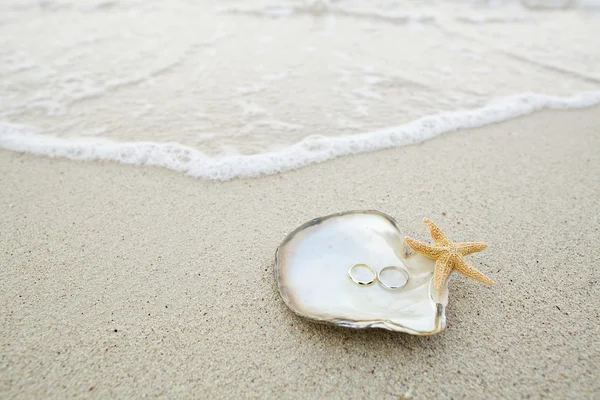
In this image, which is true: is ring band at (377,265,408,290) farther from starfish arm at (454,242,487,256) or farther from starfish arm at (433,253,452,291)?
starfish arm at (454,242,487,256)

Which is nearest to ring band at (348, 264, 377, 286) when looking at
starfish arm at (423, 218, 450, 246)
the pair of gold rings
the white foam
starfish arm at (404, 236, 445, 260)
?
the pair of gold rings

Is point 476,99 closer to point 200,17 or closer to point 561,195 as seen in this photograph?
point 561,195

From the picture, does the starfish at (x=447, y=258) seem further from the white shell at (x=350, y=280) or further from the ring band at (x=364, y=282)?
the ring band at (x=364, y=282)

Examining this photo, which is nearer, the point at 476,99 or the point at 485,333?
the point at 485,333

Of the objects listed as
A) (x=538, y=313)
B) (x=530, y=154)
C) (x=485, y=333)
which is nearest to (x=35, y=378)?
(x=485, y=333)

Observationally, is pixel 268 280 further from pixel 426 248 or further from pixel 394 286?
pixel 426 248

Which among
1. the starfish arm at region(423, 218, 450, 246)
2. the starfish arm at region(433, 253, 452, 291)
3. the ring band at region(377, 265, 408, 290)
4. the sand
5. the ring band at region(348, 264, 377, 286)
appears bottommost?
the sand

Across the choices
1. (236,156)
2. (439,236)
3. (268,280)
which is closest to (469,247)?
(439,236)
